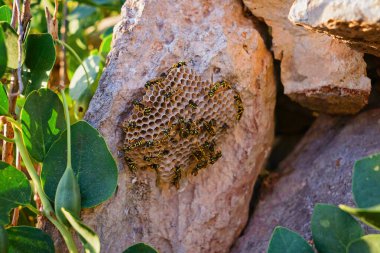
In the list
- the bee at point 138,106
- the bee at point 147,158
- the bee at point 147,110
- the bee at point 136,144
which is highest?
the bee at point 138,106

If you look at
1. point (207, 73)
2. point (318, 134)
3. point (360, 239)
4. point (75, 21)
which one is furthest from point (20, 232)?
point (75, 21)

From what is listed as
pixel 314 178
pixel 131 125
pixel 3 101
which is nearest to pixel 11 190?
pixel 3 101

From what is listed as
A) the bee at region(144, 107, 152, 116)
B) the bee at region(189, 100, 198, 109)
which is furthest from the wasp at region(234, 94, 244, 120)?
the bee at region(144, 107, 152, 116)

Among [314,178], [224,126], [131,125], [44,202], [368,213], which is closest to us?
[368,213]

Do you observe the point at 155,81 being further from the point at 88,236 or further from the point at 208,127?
the point at 88,236

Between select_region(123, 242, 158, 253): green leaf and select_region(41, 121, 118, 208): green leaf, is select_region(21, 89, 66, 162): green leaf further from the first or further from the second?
select_region(123, 242, 158, 253): green leaf

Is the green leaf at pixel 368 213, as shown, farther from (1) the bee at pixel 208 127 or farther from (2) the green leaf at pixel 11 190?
(2) the green leaf at pixel 11 190

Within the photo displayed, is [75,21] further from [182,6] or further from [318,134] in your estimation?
[318,134]

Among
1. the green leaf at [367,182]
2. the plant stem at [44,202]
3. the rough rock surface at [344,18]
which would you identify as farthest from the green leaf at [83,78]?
the green leaf at [367,182]
